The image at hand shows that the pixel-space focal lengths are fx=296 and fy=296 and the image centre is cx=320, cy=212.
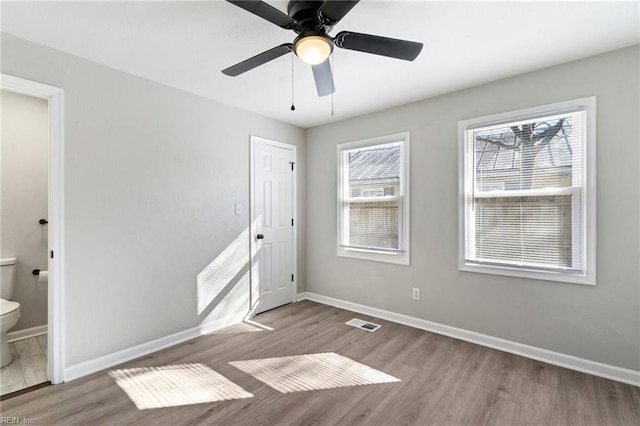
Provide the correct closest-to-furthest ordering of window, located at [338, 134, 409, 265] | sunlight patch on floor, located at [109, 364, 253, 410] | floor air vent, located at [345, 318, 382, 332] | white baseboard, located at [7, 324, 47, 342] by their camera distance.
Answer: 1. sunlight patch on floor, located at [109, 364, 253, 410]
2. white baseboard, located at [7, 324, 47, 342]
3. floor air vent, located at [345, 318, 382, 332]
4. window, located at [338, 134, 409, 265]

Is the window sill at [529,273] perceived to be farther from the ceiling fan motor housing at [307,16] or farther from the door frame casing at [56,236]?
the door frame casing at [56,236]

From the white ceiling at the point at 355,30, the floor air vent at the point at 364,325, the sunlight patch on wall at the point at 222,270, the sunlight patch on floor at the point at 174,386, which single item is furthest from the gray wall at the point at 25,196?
the floor air vent at the point at 364,325

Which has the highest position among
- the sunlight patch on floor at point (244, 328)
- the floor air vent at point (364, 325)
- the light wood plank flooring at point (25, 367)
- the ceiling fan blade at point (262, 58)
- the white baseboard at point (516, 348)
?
the ceiling fan blade at point (262, 58)

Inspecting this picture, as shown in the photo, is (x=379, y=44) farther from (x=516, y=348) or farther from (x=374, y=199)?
(x=516, y=348)

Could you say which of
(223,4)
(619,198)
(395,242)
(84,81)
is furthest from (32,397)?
(619,198)

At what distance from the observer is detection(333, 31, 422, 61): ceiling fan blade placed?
5.42ft

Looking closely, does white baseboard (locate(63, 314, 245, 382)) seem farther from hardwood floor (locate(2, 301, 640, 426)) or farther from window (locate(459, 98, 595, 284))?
window (locate(459, 98, 595, 284))

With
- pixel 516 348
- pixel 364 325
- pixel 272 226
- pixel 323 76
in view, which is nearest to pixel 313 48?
pixel 323 76

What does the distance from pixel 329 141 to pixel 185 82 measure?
6.36ft

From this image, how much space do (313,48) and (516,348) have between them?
9.76 feet

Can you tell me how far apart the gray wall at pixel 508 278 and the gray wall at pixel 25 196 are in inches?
127

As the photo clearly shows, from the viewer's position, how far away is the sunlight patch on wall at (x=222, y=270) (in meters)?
3.16

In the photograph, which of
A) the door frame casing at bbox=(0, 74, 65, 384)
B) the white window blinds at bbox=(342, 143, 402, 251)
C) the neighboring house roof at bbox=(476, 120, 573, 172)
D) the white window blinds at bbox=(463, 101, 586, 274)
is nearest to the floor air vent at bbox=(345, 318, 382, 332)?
the white window blinds at bbox=(342, 143, 402, 251)

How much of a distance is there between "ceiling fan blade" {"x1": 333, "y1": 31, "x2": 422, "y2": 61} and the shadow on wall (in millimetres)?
2452
